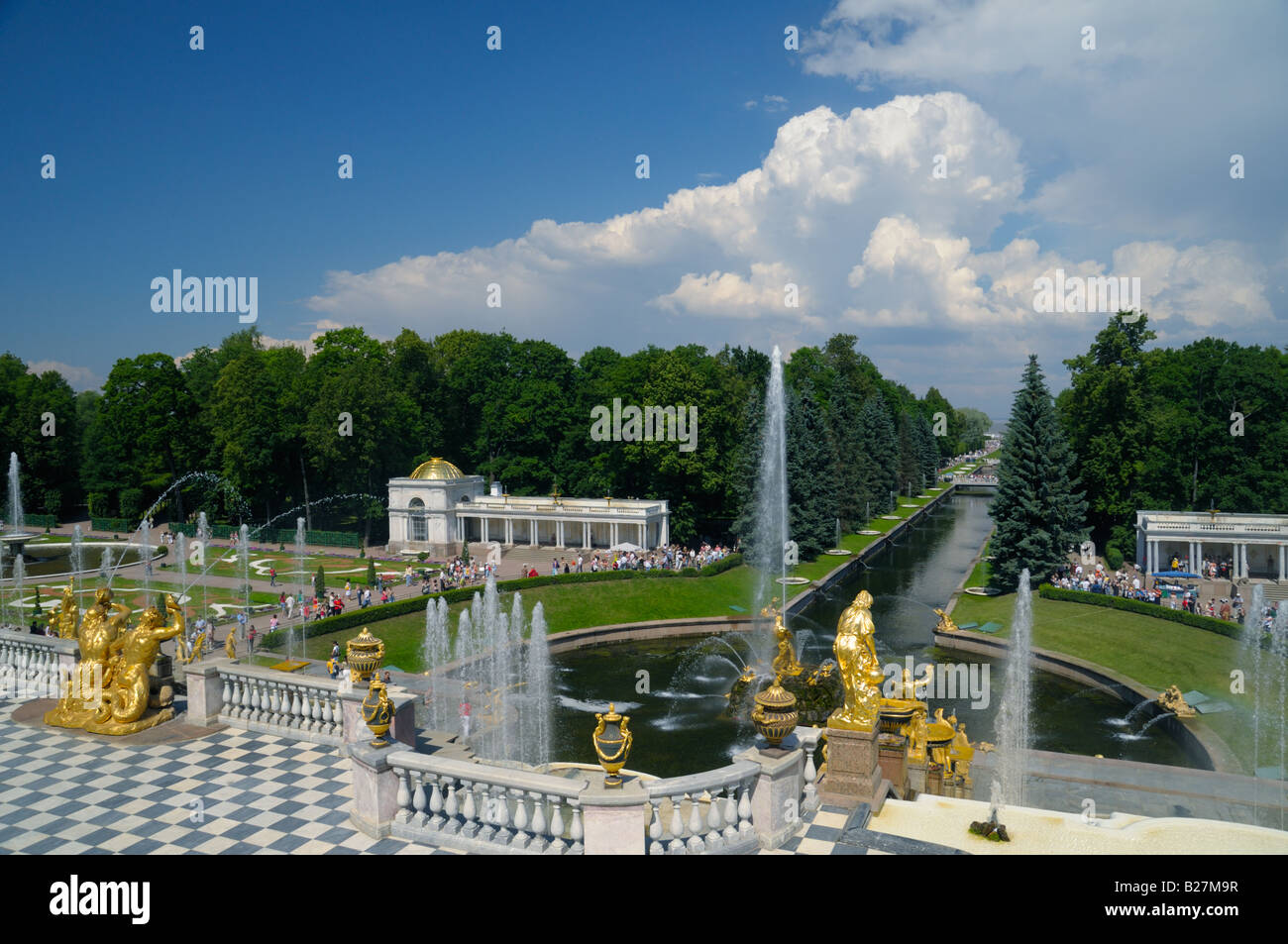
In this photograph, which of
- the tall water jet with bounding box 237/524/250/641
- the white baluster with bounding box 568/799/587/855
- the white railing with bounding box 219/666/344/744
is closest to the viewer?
the white baluster with bounding box 568/799/587/855

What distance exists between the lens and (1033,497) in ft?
142

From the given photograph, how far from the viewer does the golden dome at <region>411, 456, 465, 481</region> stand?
57.7 meters

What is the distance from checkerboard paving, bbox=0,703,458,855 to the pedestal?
540 centimetres

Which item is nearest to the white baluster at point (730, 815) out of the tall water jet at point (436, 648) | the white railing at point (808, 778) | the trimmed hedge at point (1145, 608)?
the white railing at point (808, 778)

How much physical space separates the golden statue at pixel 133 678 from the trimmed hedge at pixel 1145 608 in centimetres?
3406

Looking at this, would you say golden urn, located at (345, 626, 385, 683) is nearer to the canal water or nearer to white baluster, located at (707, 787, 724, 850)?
white baluster, located at (707, 787, 724, 850)

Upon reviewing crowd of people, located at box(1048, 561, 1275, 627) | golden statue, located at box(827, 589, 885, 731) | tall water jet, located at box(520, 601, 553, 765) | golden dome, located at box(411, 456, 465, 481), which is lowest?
tall water jet, located at box(520, 601, 553, 765)

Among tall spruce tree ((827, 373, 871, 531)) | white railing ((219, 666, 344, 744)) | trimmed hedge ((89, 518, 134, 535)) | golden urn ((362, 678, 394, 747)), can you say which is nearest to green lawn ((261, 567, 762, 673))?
tall spruce tree ((827, 373, 871, 531))

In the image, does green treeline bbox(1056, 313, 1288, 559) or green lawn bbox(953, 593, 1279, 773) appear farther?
green treeline bbox(1056, 313, 1288, 559)

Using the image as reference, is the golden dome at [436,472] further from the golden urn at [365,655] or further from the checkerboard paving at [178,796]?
the golden urn at [365,655]

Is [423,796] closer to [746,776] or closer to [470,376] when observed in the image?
[746,776]

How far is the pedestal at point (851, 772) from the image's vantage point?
11414mm
